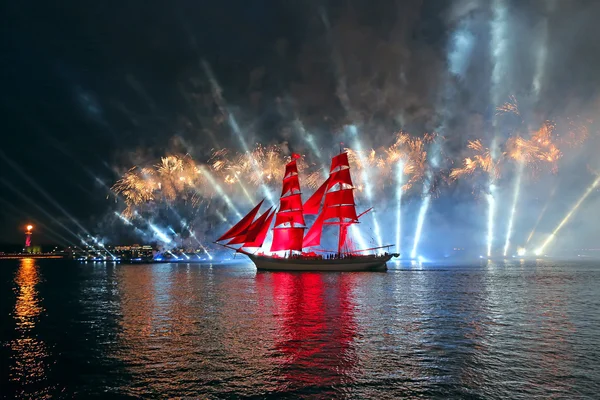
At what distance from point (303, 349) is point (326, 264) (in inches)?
3255

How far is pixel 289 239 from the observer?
112625 mm

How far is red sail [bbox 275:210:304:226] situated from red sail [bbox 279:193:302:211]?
3.74 ft

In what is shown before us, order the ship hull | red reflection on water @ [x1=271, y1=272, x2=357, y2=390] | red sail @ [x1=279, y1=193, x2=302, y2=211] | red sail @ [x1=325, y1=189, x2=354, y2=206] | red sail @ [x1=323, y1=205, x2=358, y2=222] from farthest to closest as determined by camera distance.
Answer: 1. red sail @ [x1=323, y1=205, x2=358, y2=222]
2. red sail @ [x1=325, y1=189, x2=354, y2=206]
3. red sail @ [x1=279, y1=193, x2=302, y2=211]
4. the ship hull
5. red reflection on water @ [x1=271, y1=272, x2=357, y2=390]

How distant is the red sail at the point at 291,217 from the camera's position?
113375 millimetres

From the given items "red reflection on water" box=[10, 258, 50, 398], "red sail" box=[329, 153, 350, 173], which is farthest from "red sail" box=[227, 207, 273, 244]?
"red reflection on water" box=[10, 258, 50, 398]

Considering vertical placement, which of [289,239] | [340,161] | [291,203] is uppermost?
[340,161]

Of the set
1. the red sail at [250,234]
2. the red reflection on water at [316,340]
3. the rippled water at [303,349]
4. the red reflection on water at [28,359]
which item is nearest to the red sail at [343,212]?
the red sail at [250,234]

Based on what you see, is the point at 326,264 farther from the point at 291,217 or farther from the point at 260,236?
the point at 260,236

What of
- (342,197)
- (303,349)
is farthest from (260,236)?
(303,349)

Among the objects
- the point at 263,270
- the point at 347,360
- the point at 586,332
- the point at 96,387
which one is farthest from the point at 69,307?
the point at 263,270

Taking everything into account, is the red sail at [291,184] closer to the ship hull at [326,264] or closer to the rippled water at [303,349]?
the ship hull at [326,264]

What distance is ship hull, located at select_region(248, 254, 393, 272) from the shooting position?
109 meters

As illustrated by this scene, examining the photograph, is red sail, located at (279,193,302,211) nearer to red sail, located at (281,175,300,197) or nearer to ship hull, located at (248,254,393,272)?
red sail, located at (281,175,300,197)

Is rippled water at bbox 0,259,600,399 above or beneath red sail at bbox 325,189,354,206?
beneath
